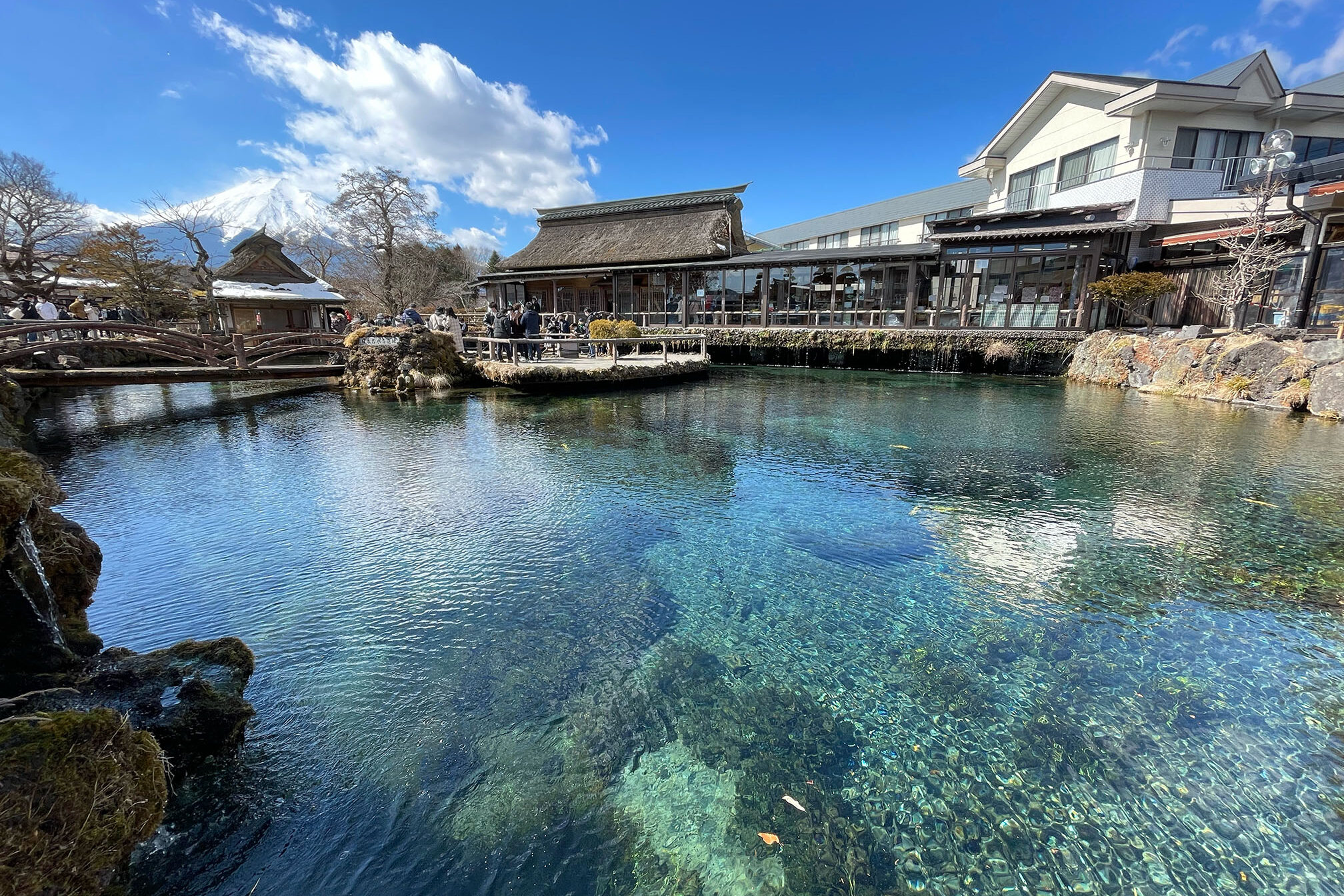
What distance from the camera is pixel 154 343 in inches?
558

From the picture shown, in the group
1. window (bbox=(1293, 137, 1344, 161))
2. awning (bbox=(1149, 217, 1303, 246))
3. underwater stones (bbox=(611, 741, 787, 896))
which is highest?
window (bbox=(1293, 137, 1344, 161))

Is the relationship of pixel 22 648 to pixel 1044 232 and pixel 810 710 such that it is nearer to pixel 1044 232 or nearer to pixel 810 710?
pixel 810 710

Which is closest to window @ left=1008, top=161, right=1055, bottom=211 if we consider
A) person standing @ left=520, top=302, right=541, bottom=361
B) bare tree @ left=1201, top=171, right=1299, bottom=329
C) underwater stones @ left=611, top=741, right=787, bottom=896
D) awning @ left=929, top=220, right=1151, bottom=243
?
awning @ left=929, top=220, right=1151, bottom=243

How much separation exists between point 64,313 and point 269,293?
7.04 m

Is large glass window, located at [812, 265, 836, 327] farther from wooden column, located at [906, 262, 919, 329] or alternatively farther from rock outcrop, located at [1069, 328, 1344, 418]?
rock outcrop, located at [1069, 328, 1344, 418]

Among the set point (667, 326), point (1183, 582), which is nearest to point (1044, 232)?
point (667, 326)

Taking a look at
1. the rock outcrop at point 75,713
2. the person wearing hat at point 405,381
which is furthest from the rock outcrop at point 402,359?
the rock outcrop at point 75,713

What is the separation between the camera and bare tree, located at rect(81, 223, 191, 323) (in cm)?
2159

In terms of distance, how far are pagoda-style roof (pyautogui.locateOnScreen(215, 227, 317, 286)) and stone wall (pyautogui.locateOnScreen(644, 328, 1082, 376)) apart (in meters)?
20.9

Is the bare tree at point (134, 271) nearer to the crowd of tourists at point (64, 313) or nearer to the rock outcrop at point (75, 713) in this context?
the crowd of tourists at point (64, 313)

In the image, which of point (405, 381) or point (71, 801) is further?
point (405, 381)

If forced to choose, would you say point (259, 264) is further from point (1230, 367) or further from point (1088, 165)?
point (1230, 367)

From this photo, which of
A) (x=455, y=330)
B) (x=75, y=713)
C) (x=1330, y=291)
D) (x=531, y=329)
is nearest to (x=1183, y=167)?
(x=1330, y=291)

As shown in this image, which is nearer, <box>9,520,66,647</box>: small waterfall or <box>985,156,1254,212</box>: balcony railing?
<box>9,520,66,647</box>: small waterfall
